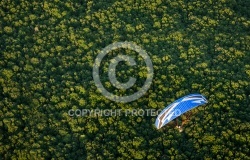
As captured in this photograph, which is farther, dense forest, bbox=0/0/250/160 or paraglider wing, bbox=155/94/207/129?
paraglider wing, bbox=155/94/207/129

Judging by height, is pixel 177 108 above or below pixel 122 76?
below

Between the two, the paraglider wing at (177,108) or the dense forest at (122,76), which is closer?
the dense forest at (122,76)

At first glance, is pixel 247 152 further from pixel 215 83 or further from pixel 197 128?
pixel 215 83

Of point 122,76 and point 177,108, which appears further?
point 122,76

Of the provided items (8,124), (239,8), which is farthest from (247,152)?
(8,124)

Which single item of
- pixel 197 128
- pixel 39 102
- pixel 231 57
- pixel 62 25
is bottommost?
pixel 197 128
